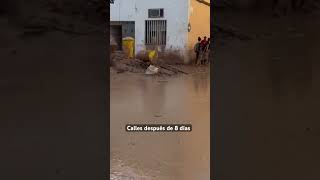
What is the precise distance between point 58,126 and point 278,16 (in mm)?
1030

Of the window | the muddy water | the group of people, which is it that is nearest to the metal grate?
the window

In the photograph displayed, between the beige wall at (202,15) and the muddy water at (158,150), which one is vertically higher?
the beige wall at (202,15)

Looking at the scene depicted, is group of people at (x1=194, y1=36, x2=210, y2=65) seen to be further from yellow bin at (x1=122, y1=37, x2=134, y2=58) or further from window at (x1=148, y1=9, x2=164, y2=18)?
window at (x1=148, y1=9, x2=164, y2=18)

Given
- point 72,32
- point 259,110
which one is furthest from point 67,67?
point 259,110

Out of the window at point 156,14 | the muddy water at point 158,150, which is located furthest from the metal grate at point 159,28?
the muddy water at point 158,150

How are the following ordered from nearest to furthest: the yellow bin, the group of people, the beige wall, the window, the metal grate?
the beige wall
the group of people
the yellow bin
the window
the metal grate

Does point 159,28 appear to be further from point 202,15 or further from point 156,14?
point 202,15

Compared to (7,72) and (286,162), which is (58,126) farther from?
(286,162)

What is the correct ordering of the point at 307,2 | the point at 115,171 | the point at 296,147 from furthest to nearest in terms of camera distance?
1. the point at 115,171
2. the point at 296,147
3. the point at 307,2

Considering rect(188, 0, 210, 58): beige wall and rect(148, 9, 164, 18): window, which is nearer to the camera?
rect(188, 0, 210, 58): beige wall

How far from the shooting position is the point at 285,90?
2129mm

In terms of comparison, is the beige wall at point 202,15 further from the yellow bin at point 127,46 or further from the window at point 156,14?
the window at point 156,14

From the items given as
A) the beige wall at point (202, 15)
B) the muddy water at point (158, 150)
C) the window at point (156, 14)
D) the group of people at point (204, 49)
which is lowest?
the muddy water at point (158, 150)

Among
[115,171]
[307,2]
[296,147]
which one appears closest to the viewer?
[307,2]
